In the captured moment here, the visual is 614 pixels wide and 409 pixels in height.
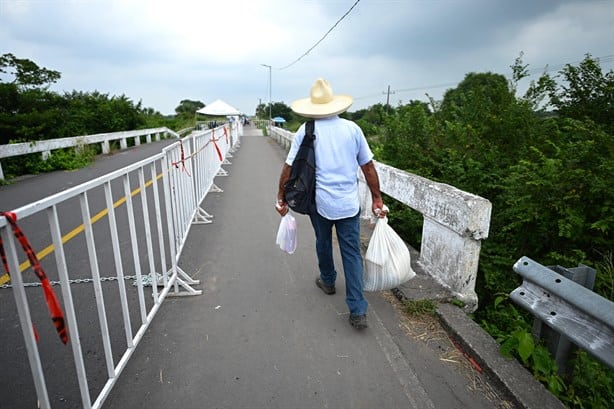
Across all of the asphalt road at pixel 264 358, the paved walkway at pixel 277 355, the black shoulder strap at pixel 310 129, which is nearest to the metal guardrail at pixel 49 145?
the asphalt road at pixel 264 358

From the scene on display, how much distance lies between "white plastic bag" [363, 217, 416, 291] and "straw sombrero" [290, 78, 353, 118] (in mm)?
1026

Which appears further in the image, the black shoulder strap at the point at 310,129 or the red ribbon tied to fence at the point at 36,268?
the black shoulder strap at the point at 310,129

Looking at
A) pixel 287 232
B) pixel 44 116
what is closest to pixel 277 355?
pixel 287 232

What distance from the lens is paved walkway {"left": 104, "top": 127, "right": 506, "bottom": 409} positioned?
2.43 meters

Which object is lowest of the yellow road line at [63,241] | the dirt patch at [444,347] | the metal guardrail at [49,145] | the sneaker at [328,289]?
the dirt patch at [444,347]

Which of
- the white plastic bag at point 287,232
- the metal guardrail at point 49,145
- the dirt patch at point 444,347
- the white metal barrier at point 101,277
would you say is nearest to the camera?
the white metal barrier at point 101,277

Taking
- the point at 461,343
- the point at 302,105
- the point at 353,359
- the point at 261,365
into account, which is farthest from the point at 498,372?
the point at 302,105

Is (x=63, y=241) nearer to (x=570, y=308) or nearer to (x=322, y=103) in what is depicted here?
(x=322, y=103)

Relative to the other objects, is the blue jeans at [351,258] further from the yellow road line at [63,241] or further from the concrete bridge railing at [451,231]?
the yellow road line at [63,241]

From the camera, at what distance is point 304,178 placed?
3.13m

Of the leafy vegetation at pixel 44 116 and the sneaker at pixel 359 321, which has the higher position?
the leafy vegetation at pixel 44 116

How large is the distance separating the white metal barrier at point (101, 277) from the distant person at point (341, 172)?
1.37 m

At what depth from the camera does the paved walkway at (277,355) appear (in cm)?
243

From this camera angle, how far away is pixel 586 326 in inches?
80.7
